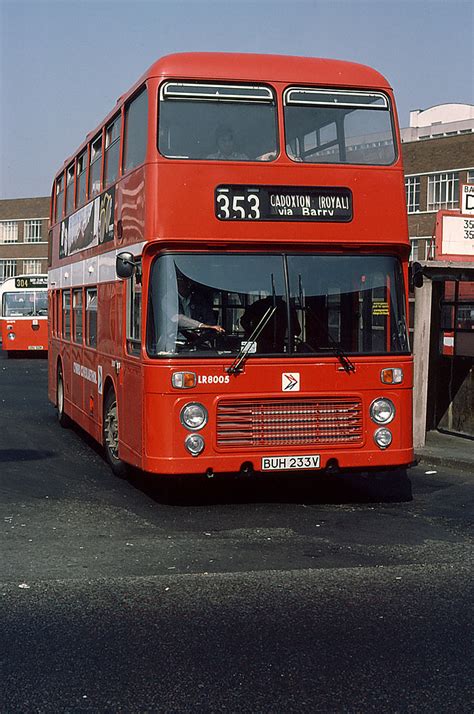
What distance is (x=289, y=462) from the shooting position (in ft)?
30.0

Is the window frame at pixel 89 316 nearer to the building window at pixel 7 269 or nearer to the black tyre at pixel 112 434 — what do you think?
the black tyre at pixel 112 434

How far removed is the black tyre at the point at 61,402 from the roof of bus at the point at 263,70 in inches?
274

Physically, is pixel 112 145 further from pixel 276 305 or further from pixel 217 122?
pixel 276 305

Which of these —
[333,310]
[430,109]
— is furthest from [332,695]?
[430,109]

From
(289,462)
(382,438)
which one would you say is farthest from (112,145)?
(382,438)

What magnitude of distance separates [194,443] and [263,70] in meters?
3.40

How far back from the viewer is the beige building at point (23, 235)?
96938 millimetres

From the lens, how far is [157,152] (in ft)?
29.9

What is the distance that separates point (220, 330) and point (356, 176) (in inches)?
74.4

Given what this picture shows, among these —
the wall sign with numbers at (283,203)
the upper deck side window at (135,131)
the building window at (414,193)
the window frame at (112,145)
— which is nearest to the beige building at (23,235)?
the building window at (414,193)

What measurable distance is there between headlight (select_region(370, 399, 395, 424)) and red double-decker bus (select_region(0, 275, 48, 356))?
29.1 meters

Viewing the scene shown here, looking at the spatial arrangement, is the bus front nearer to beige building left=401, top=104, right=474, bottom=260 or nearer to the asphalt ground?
the asphalt ground

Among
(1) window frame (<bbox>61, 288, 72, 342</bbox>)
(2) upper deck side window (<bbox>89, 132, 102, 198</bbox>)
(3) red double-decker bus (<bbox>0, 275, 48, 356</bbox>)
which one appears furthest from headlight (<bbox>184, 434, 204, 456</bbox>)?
(3) red double-decker bus (<bbox>0, 275, 48, 356</bbox>)

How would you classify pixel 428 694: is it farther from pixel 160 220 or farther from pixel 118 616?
pixel 160 220
